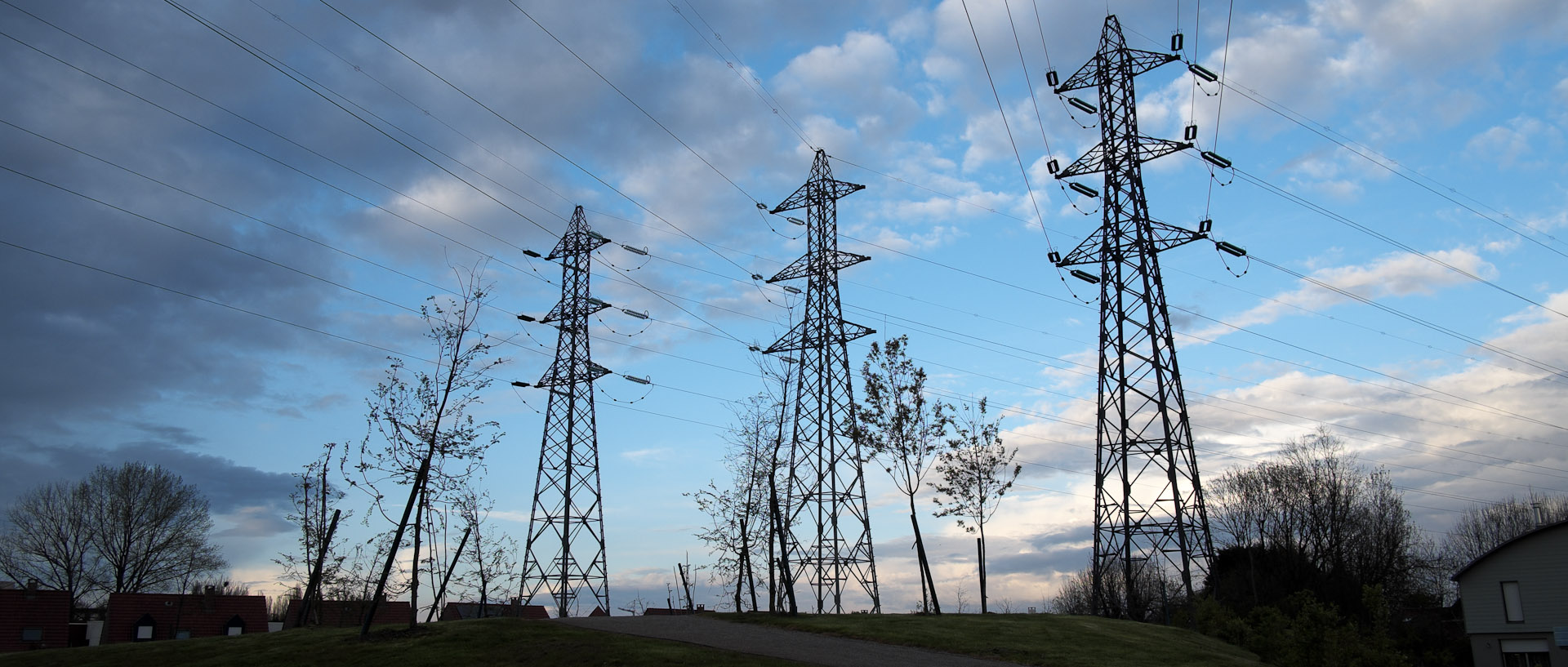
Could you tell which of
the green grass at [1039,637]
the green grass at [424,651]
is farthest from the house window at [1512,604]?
the green grass at [424,651]

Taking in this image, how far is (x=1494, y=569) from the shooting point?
46.7m

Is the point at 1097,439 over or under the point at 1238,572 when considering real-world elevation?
over

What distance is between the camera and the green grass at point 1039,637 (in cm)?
2261

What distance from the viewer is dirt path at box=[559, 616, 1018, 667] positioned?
73.2ft

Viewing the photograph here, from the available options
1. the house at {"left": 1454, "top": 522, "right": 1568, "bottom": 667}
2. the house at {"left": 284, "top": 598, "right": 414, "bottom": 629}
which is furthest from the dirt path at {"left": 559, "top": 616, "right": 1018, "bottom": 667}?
the house at {"left": 1454, "top": 522, "right": 1568, "bottom": 667}

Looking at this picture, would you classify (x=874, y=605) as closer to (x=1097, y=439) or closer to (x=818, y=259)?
(x=1097, y=439)

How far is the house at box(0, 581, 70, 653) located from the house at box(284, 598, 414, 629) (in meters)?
12.1

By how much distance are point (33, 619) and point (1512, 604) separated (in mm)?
79497

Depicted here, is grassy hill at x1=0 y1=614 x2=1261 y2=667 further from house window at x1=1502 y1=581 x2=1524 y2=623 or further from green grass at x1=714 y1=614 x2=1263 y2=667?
house window at x1=1502 y1=581 x2=1524 y2=623

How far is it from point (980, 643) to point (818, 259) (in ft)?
55.5

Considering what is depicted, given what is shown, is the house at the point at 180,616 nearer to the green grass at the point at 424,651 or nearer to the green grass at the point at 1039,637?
the green grass at the point at 424,651

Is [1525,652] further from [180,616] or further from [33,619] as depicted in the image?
[33,619]

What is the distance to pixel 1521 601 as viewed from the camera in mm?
45594

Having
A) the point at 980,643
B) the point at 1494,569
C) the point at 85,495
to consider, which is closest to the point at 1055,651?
the point at 980,643
